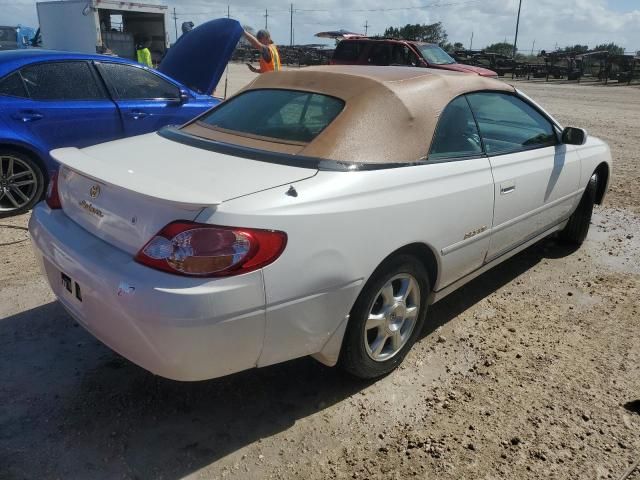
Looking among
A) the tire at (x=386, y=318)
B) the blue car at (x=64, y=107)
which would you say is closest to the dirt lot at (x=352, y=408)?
the tire at (x=386, y=318)

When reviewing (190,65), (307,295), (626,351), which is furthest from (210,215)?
(190,65)

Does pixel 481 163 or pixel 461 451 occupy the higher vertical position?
pixel 481 163

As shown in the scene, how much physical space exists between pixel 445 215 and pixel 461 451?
1.16 metres

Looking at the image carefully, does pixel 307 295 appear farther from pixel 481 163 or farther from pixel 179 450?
pixel 481 163

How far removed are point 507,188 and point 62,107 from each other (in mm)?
4288

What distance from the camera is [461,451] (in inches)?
97.7

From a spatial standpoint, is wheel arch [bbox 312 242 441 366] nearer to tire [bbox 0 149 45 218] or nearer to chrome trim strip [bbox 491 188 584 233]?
chrome trim strip [bbox 491 188 584 233]

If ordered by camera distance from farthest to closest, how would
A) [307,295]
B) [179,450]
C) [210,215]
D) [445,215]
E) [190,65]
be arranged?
[190,65] < [445,215] < [179,450] < [307,295] < [210,215]

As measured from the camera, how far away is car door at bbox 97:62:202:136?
5805 mm

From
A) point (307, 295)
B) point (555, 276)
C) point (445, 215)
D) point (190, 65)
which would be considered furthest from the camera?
point (190, 65)

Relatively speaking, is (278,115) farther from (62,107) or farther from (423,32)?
(423,32)

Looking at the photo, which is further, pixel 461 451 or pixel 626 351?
pixel 626 351

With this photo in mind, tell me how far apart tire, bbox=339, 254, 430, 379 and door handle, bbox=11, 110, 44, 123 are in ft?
13.5

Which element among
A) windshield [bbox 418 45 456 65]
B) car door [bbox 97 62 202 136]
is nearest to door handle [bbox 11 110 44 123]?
car door [bbox 97 62 202 136]
